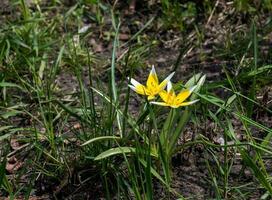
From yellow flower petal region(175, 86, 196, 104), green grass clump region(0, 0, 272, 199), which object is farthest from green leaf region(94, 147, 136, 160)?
yellow flower petal region(175, 86, 196, 104)

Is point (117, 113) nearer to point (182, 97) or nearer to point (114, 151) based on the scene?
point (114, 151)

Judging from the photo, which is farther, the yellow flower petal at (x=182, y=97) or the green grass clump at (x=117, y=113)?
the green grass clump at (x=117, y=113)

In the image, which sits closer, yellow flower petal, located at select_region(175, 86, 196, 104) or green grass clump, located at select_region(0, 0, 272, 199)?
yellow flower petal, located at select_region(175, 86, 196, 104)

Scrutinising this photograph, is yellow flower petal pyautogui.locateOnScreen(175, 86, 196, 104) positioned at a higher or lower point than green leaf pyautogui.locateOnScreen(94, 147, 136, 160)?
higher

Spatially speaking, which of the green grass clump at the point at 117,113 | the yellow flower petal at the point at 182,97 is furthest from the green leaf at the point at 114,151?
the yellow flower petal at the point at 182,97

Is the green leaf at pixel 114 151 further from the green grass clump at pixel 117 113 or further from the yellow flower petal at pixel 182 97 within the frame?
the yellow flower petal at pixel 182 97

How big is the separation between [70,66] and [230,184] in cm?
112

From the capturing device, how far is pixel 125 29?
10.2ft

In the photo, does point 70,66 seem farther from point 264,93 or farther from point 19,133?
point 264,93

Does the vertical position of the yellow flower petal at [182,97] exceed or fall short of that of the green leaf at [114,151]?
it exceeds it

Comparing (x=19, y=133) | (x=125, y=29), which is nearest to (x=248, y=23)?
(x=125, y=29)

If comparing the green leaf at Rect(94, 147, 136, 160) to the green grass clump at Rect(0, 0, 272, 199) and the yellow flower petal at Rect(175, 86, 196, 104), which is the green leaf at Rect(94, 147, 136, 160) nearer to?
the green grass clump at Rect(0, 0, 272, 199)

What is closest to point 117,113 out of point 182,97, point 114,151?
point 114,151

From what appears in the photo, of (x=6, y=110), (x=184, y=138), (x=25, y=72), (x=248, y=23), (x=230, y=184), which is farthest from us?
(x=248, y=23)
